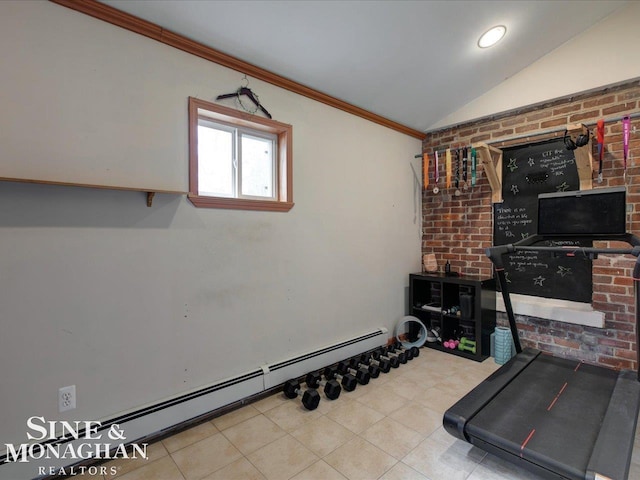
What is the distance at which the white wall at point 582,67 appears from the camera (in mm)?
2619

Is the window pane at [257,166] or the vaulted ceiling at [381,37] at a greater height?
the vaulted ceiling at [381,37]

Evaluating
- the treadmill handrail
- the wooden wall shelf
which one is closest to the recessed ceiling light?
the treadmill handrail

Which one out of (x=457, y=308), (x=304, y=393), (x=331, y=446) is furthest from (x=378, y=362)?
(x=331, y=446)

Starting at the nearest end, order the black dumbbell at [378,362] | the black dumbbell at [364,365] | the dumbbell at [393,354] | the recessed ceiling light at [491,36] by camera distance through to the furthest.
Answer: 1. the recessed ceiling light at [491,36]
2. the black dumbbell at [364,365]
3. the black dumbbell at [378,362]
4. the dumbbell at [393,354]

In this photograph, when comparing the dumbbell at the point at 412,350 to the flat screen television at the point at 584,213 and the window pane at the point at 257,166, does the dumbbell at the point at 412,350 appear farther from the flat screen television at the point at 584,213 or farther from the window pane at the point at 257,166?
the window pane at the point at 257,166

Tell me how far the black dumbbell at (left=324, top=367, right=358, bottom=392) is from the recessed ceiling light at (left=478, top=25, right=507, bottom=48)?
298cm

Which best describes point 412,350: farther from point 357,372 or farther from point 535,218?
point 535,218

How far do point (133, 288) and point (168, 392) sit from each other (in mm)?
717

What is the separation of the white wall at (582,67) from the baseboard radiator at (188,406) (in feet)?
9.73

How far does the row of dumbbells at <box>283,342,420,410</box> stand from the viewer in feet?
8.16

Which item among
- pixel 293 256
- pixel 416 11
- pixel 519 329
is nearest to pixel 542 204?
pixel 519 329

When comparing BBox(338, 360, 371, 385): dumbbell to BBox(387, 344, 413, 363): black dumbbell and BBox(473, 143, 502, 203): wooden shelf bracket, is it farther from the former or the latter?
BBox(473, 143, 502, 203): wooden shelf bracket

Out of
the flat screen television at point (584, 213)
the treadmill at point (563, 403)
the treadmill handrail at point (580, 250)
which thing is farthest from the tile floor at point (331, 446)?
the flat screen television at point (584, 213)

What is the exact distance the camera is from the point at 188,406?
2.11 meters
